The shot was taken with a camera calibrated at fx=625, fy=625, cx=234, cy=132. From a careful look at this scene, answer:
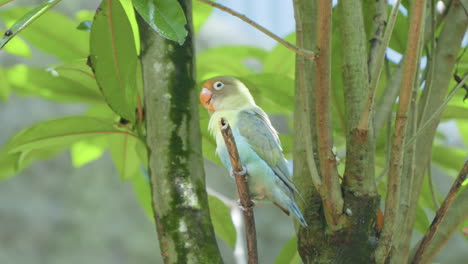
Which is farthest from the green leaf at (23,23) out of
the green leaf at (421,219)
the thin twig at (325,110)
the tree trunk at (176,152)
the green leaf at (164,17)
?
the green leaf at (421,219)

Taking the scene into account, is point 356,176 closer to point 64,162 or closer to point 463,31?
point 463,31

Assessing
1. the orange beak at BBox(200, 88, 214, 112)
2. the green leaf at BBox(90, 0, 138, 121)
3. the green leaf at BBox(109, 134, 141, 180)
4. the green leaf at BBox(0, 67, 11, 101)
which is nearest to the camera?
the green leaf at BBox(90, 0, 138, 121)

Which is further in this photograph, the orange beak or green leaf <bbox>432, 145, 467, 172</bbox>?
green leaf <bbox>432, 145, 467, 172</bbox>

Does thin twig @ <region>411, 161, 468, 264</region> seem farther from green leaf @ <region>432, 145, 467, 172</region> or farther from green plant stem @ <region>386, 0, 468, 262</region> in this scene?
green leaf @ <region>432, 145, 467, 172</region>

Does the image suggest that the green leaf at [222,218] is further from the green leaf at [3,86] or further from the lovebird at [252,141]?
the green leaf at [3,86]

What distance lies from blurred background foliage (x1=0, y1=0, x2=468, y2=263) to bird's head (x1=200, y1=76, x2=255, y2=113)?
8 centimetres

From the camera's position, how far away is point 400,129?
83 cm

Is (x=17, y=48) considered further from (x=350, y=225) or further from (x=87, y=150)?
(x=350, y=225)

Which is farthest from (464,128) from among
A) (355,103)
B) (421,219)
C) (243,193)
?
(243,193)

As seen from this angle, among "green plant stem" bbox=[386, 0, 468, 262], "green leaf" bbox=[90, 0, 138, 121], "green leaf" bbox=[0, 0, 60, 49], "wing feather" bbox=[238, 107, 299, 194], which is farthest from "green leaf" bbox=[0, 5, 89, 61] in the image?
"green plant stem" bbox=[386, 0, 468, 262]

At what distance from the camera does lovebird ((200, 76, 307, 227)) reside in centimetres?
115

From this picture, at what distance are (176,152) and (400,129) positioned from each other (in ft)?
1.14

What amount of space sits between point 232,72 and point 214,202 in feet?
1.38

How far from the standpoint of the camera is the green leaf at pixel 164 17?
0.85 metres
